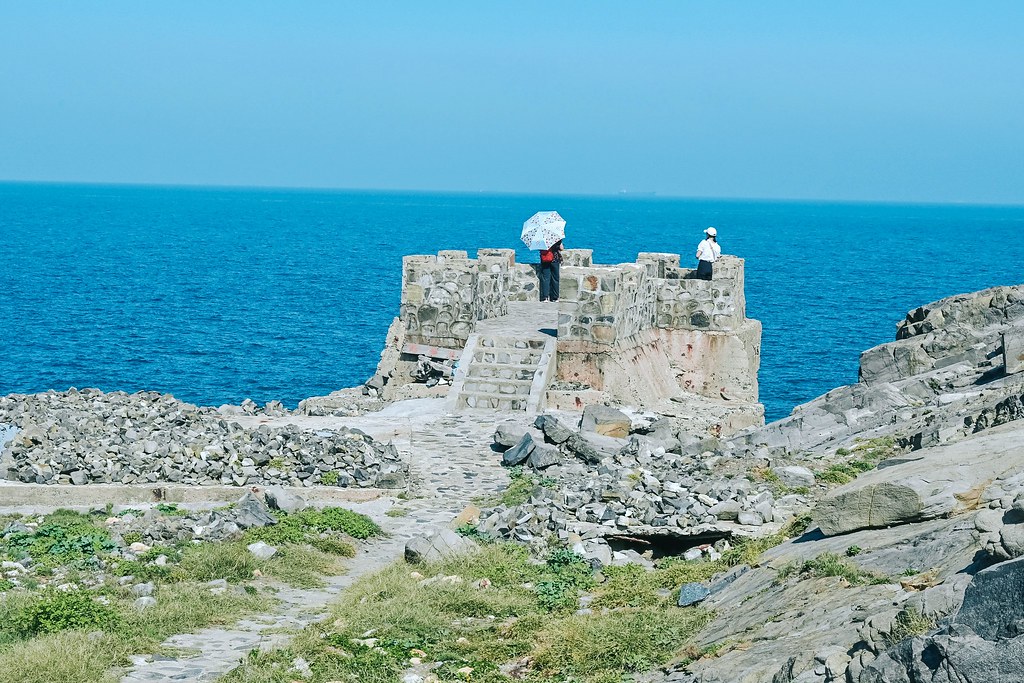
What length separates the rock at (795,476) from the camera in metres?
16.0

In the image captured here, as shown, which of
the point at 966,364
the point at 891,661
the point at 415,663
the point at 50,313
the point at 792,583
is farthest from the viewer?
the point at 50,313

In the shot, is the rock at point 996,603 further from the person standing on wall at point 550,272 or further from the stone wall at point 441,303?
the person standing on wall at point 550,272

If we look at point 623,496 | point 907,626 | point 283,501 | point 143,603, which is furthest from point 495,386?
point 907,626

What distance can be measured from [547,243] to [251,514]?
49.3 ft

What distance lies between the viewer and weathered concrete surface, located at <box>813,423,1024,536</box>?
11031 millimetres

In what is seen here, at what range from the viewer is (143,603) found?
1295 centimetres

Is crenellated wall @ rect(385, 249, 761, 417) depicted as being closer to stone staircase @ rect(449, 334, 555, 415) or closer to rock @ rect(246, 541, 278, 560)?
stone staircase @ rect(449, 334, 555, 415)

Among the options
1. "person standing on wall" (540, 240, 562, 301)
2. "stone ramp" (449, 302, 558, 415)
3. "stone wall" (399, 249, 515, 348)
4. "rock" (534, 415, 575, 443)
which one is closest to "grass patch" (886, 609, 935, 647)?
"rock" (534, 415, 575, 443)

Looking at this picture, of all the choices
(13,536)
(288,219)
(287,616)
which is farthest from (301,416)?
(288,219)

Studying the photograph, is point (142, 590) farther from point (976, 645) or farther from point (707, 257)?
point (707, 257)

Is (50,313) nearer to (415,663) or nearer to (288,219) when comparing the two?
(415,663)

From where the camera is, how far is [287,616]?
43.5 feet

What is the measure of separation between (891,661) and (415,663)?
5019mm

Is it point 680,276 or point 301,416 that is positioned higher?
point 680,276
